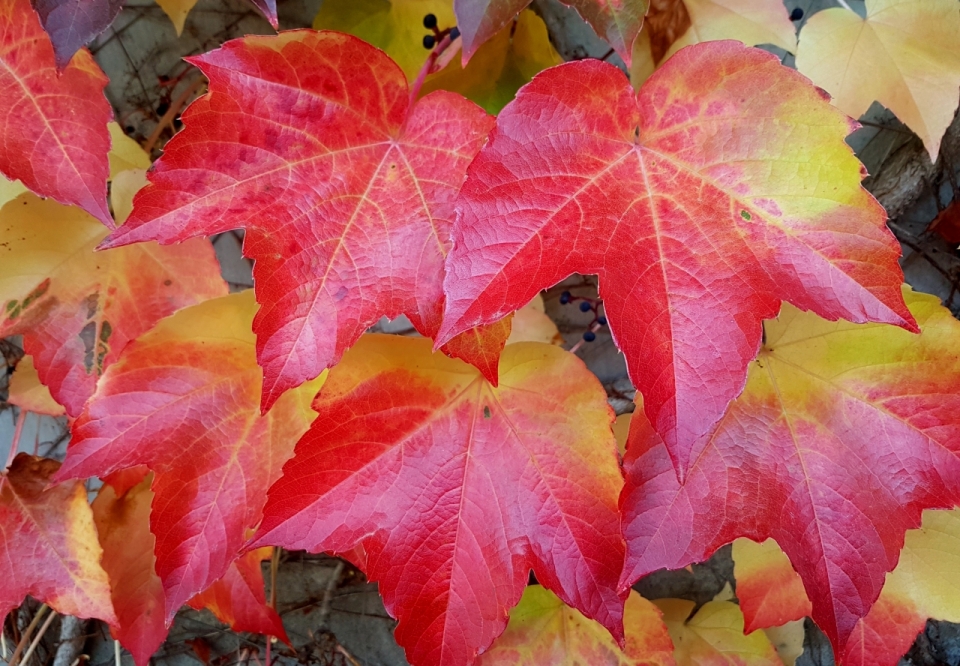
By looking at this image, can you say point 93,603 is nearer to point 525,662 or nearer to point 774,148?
point 525,662

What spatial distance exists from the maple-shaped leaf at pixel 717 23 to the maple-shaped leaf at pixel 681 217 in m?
0.20

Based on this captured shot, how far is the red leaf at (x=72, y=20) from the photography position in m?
0.44

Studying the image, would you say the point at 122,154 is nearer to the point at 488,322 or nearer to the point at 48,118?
the point at 48,118

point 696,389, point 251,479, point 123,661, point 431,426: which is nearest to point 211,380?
point 251,479

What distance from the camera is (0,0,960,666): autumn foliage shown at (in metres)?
0.41

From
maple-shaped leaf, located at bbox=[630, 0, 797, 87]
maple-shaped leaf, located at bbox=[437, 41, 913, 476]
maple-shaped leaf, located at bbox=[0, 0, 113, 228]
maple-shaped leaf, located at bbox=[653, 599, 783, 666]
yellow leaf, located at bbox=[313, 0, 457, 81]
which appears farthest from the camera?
maple-shaped leaf, located at bbox=[653, 599, 783, 666]

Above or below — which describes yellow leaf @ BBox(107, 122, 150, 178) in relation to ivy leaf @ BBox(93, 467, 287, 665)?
above

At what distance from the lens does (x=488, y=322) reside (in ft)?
1.23

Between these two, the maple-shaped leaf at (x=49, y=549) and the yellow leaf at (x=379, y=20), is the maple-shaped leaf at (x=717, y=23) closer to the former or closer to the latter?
the yellow leaf at (x=379, y=20)

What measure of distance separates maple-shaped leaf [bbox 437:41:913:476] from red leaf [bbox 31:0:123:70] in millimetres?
312

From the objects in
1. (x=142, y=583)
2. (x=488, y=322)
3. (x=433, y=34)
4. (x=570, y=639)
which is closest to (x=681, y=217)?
(x=488, y=322)

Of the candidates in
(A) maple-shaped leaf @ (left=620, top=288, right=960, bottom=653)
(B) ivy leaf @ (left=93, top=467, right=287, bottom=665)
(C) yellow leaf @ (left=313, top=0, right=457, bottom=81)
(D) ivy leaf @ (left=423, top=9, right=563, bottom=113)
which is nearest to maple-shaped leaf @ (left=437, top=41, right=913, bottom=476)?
(A) maple-shaped leaf @ (left=620, top=288, right=960, bottom=653)

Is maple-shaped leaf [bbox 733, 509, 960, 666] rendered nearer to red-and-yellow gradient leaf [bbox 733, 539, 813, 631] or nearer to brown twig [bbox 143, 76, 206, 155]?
red-and-yellow gradient leaf [bbox 733, 539, 813, 631]

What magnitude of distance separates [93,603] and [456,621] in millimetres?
411
